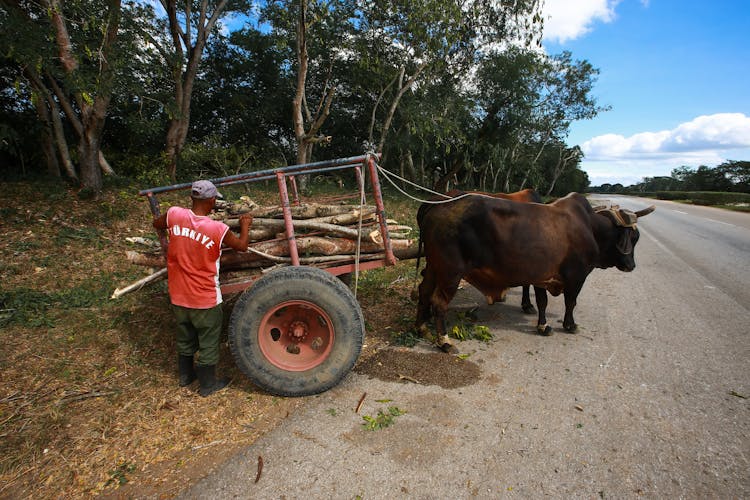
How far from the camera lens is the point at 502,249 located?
4004 mm

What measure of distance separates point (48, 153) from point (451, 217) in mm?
10837

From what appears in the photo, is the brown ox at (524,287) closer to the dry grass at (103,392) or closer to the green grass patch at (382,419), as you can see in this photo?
the dry grass at (103,392)

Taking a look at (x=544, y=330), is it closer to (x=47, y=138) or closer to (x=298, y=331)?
(x=298, y=331)

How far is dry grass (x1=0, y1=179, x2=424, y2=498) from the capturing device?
7.55ft

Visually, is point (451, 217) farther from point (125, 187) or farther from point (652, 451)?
point (125, 187)

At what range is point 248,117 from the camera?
1895cm

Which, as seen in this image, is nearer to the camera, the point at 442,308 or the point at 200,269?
the point at 200,269

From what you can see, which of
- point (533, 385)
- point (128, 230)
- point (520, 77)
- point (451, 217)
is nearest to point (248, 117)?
point (128, 230)

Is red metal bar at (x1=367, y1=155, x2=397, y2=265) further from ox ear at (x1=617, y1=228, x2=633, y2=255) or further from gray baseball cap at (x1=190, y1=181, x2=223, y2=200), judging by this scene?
ox ear at (x1=617, y1=228, x2=633, y2=255)

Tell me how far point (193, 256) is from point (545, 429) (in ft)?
9.62

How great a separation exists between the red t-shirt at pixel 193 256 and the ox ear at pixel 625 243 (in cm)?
463

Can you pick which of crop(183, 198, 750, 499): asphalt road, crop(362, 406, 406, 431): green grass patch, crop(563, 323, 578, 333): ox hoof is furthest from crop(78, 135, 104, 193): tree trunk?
crop(563, 323, 578, 333): ox hoof

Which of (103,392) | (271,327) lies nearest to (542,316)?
(271,327)

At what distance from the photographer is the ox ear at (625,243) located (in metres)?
4.66
